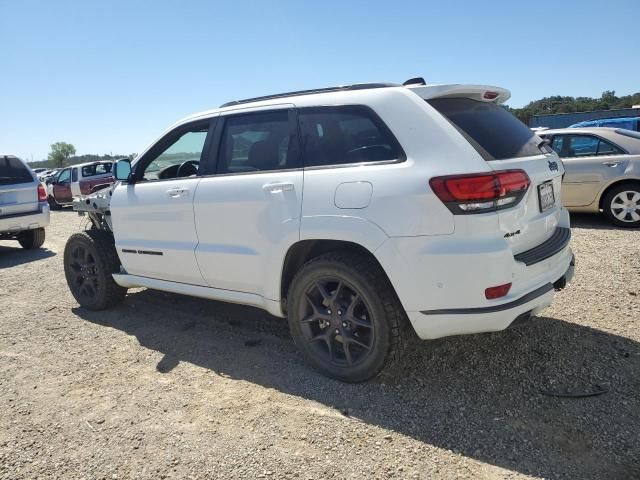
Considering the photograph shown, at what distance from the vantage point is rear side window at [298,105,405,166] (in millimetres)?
2934

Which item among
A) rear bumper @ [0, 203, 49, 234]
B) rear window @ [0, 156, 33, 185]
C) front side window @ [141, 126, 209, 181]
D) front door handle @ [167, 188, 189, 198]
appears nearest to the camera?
front door handle @ [167, 188, 189, 198]

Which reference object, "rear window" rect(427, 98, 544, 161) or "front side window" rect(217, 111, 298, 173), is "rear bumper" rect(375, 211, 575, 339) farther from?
"front side window" rect(217, 111, 298, 173)

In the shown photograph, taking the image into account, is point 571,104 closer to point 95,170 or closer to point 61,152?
point 95,170

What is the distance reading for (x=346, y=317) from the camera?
123 inches

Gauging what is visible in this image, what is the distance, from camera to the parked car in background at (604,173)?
23.7ft

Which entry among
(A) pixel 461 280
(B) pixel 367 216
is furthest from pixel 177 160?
(A) pixel 461 280

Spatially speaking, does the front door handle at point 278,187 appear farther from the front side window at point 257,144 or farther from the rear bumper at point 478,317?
the rear bumper at point 478,317

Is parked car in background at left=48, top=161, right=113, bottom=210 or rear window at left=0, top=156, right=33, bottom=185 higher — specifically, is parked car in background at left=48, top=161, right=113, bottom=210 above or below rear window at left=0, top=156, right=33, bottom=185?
below

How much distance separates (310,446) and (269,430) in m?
0.29

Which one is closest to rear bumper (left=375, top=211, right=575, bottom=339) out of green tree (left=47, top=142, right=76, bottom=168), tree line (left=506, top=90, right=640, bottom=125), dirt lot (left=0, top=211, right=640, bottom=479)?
dirt lot (left=0, top=211, right=640, bottom=479)

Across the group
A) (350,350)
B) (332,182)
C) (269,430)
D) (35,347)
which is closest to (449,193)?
(332,182)

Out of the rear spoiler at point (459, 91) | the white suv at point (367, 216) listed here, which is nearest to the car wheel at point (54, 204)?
the white suv at point (367, 216)

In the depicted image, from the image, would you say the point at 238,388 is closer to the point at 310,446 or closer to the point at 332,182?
the point at 310,446

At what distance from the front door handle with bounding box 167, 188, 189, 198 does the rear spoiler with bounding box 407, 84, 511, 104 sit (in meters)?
1.92
